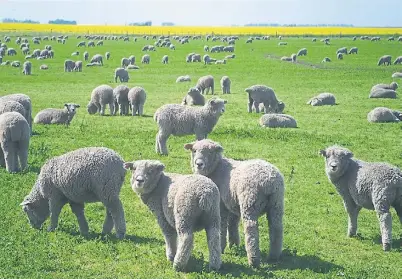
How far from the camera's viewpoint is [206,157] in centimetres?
1032

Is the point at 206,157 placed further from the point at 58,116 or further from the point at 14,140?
the point at 58,116

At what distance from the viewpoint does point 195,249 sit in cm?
1028

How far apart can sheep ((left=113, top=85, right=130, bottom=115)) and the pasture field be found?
1059 mm

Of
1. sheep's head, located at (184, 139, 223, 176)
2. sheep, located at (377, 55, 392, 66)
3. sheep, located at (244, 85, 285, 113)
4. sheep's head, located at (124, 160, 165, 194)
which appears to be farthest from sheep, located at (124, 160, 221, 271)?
sheep, located at (377, 55, 392, 66)

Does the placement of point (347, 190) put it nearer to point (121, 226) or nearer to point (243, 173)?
point (243, 173)

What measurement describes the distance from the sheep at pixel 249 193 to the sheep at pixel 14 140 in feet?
21.0

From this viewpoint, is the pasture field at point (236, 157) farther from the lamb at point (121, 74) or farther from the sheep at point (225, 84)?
the lamb at point (121, 74)

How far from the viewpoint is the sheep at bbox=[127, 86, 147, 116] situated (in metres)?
25.8

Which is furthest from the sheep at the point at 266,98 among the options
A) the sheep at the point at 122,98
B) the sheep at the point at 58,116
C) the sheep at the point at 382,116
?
the sheep at the point at 58,116

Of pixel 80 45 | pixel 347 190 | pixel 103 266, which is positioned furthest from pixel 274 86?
pixel 80 45

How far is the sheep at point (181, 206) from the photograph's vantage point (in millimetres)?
8766

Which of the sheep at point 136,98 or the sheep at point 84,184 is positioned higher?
the sheep at point 84,184

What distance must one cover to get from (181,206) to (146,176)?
1.00 meters

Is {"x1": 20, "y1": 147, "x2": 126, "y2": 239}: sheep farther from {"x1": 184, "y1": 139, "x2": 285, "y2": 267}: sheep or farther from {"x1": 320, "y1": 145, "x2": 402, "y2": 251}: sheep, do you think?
{"x1": 320, "y1": 145, "x2": 402, "y2": 251}: sheep
